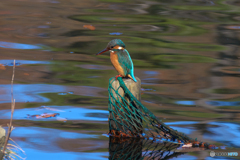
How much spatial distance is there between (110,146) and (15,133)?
120 centimetres

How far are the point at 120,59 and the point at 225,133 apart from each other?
1714mm

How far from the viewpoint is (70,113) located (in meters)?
5.07

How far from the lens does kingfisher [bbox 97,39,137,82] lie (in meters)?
4.12

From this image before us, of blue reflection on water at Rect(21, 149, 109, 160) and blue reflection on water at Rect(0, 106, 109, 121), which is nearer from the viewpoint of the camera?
blue reflection on water at Rect(21, 149, 109, 160)

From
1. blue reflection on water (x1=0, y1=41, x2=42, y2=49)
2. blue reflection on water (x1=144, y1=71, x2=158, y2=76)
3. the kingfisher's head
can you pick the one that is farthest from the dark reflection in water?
blue reflection on water (x1=0, y1=41, x2=42, y2=49)

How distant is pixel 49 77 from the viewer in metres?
6.52

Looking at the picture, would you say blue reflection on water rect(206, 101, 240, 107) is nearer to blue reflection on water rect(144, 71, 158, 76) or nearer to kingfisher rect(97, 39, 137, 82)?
blue reflection on water rect(144, 71, 158, 76)

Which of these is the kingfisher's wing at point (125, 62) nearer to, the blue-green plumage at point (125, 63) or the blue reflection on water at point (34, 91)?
the blue-green plumage at point (125, 63)

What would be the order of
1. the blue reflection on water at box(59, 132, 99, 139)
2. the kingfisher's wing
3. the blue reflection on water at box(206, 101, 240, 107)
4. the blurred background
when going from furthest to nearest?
the blue reflection on water at box(206, 101, 240, 107) < the blurred background < the blue reflection on water at box(59, 132, 99, 139) < the kingfisher's wing

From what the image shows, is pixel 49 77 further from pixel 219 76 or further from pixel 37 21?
pixel 37 21

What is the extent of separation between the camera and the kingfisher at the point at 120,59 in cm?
412

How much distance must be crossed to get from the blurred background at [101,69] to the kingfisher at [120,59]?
34.7 inches

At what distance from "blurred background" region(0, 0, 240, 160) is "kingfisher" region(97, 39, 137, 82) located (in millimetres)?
881

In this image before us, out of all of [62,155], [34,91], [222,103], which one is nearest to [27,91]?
[34,91]
